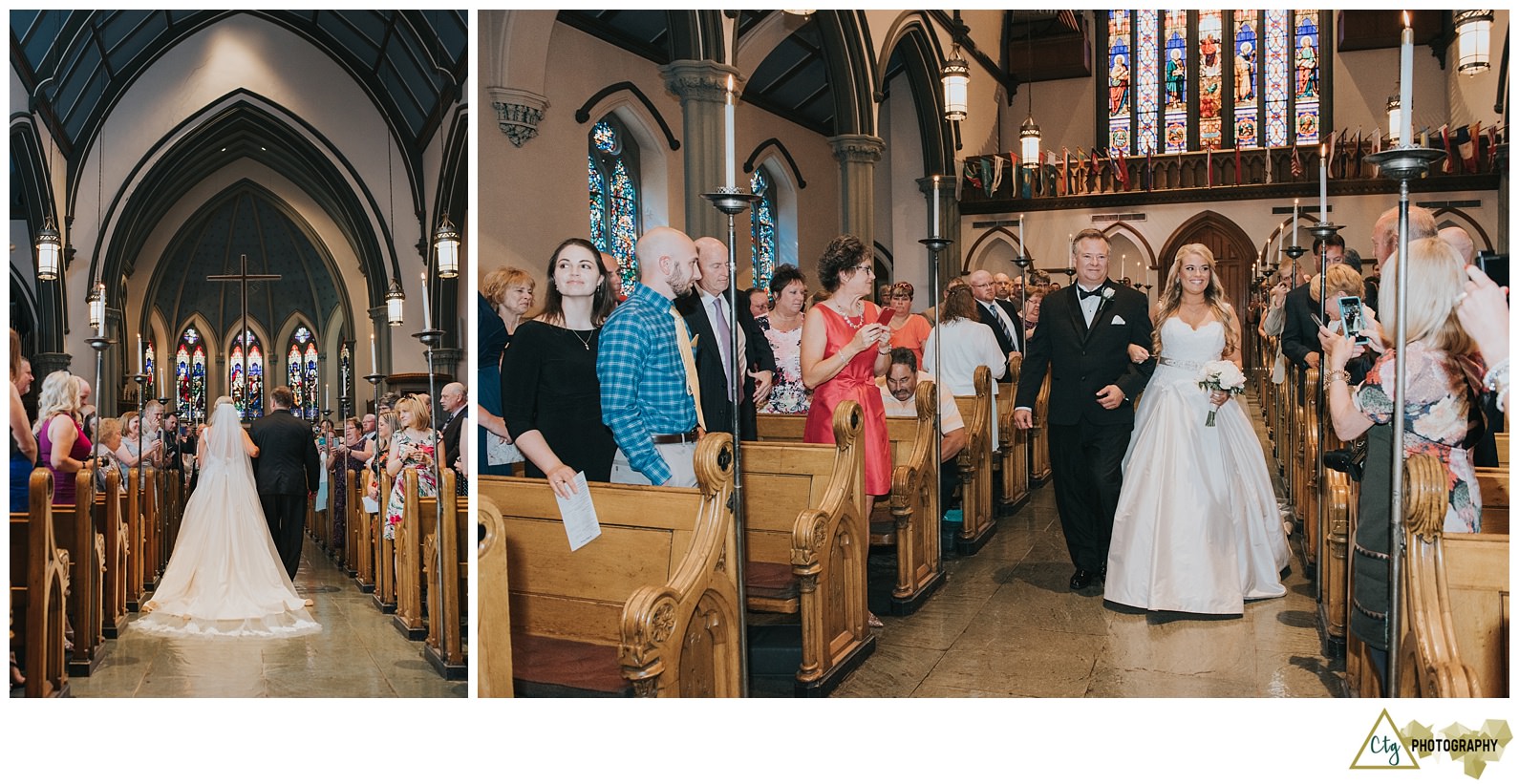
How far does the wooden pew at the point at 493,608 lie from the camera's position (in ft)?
8.91

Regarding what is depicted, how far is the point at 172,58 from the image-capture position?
133 inches

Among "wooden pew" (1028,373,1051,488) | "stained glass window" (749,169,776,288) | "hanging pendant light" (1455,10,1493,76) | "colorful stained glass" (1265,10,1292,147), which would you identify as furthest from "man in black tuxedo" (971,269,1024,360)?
"colorful stained glass" (1265,10,1292,147)

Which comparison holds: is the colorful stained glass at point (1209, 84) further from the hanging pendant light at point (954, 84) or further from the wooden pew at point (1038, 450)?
the wooden pew at point (1038, 450)

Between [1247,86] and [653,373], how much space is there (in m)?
14.1

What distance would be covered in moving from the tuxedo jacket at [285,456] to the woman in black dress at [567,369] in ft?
3.39

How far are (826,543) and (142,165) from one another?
2427mm

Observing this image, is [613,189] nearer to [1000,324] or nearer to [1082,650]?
[1000,324]

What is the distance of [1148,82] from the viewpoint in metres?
15.0

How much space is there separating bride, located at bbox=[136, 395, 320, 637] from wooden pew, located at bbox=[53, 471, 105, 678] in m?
0.22

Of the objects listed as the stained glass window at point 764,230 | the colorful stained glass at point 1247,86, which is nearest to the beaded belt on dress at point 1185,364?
the stained glass window at point 764,230

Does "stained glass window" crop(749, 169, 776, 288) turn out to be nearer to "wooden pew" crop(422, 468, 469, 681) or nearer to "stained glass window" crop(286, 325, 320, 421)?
"wooden pew" crop(422, 468, 469, 681)

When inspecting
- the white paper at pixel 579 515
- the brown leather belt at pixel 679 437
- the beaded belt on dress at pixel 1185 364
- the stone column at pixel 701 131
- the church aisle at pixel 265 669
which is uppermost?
the stone column at pixel 701 131
